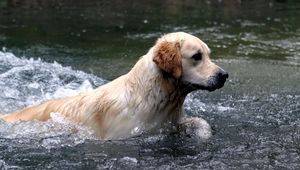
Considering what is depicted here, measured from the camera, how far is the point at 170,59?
6176 millimetres

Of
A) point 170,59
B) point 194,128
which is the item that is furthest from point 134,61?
point 170,59

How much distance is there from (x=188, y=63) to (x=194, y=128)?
72 cm

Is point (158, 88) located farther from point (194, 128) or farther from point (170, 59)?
point (194, 128)

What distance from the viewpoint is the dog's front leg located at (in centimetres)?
640

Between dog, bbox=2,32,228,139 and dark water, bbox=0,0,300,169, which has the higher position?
dog, bbox=2,32,228,139

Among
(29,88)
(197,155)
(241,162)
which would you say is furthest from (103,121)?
(29,88)

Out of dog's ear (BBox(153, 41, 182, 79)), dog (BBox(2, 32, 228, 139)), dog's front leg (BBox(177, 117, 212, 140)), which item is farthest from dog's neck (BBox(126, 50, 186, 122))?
dog's front leg (BBox(177, 117, 212, 140))

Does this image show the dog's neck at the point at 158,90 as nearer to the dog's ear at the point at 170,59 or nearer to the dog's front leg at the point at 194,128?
the dog's ear at the point at 170,59

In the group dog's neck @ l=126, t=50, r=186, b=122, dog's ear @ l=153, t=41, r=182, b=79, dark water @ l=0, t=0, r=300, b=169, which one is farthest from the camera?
dog's neck @ l=126, t=50, r=186, b=122

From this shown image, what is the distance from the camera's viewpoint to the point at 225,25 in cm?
1600

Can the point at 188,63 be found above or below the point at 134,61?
above

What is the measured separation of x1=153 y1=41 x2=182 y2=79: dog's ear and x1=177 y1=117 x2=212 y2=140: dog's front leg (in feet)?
2.05

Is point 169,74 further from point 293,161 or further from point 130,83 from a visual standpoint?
point 293,161

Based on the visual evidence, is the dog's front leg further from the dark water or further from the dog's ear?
the dog's ear
